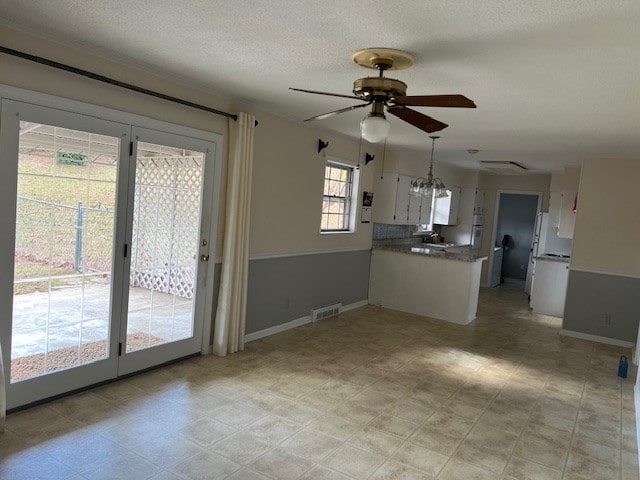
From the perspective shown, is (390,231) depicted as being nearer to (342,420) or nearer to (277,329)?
(277,329)

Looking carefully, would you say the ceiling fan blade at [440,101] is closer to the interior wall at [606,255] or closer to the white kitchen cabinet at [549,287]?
the interior wall at [606,255]

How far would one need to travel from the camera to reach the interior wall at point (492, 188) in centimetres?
914

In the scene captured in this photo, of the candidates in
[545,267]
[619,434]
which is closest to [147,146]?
[619,434]

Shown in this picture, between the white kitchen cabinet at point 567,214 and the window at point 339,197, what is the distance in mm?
3277

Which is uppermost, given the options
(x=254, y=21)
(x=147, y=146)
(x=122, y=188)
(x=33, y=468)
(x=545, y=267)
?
(x=254, y=21)

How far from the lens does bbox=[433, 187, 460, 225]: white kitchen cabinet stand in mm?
8883

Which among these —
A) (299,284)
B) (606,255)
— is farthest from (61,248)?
(606,255)

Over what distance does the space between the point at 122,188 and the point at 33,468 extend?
1883mm

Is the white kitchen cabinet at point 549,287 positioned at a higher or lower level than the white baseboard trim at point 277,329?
higher

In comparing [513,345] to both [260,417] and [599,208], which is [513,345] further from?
[260,417]

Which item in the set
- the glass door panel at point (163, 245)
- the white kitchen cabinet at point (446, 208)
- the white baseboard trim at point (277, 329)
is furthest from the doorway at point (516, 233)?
the glass door panel at point (163, 245)

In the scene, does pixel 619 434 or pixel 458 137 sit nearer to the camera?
pixel 619 434

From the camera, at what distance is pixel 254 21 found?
2.40m

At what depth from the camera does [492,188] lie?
9656 mm
